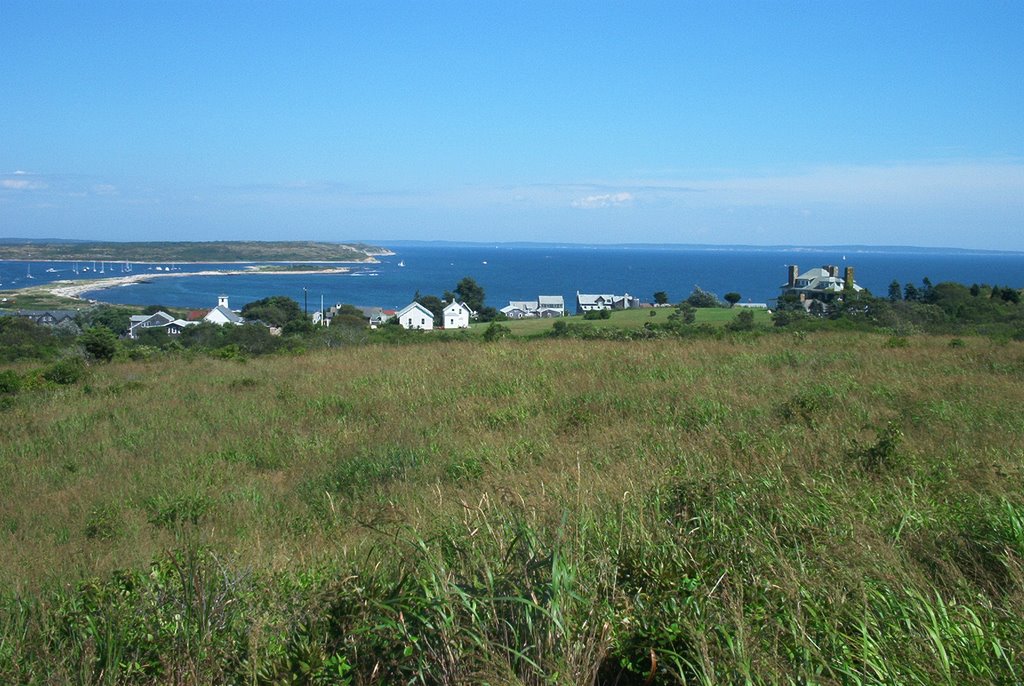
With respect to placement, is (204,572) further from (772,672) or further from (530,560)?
(772,672)

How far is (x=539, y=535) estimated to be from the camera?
3346 mm

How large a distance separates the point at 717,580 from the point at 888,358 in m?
9.44

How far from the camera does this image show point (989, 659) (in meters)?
2.61

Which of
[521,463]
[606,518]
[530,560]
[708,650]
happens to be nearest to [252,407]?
[521,463]

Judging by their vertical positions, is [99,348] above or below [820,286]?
below

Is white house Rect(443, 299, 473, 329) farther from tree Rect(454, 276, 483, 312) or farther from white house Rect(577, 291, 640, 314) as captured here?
white house Rect(577, 291, 640, 314)

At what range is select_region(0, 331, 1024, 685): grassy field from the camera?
8.91ft

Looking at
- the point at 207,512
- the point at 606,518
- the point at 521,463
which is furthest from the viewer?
the point at 521,463

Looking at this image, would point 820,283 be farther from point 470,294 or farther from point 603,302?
point 603,302

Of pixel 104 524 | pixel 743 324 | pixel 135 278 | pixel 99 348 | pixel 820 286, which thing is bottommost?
pixel 135 278

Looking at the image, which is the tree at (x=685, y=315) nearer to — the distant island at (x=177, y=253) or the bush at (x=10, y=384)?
the bush at (x=10, y=384)

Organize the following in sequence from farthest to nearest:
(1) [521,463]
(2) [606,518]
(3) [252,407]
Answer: (3) [252,407]
(1) [521,463]
(2) [606,518]

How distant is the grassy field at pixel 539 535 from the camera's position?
2.72m

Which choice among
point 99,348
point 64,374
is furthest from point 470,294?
point 64,374
